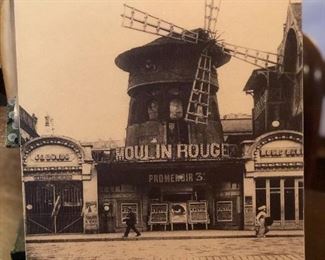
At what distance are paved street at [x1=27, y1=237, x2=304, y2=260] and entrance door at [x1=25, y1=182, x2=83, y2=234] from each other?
49 millimetres

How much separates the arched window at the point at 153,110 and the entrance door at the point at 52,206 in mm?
243

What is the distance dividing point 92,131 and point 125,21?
28 centimetres

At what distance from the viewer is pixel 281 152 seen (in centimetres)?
114

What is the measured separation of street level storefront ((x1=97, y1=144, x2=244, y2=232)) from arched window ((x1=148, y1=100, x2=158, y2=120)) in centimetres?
7

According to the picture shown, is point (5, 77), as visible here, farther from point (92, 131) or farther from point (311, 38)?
point (311, 38)

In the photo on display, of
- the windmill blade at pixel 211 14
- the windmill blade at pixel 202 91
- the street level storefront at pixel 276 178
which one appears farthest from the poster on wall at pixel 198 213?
the windmill blade at pixel 211 14

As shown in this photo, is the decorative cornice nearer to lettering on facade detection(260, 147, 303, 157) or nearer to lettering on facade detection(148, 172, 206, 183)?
lettering on facade detection(148, 172, 206, 183)

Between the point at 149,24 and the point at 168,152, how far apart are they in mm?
315

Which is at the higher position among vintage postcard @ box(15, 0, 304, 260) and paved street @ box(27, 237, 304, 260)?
vintage postcard @ box(15, 0, 304, 260)

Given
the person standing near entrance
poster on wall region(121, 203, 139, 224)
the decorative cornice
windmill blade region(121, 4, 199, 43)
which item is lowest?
the person standing near entrance

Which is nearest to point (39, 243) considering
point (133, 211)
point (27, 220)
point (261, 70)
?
point (27, 220)

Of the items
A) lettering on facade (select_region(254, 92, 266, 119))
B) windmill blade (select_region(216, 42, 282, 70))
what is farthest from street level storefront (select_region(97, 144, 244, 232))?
windmill blade (select_region(216, 42, 282, 70))

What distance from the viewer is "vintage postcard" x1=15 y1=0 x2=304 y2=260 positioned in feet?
3.67

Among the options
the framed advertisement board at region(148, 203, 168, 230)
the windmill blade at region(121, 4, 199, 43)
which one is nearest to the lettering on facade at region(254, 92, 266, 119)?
the windmill blade at region(121, 4, 199, 43)
